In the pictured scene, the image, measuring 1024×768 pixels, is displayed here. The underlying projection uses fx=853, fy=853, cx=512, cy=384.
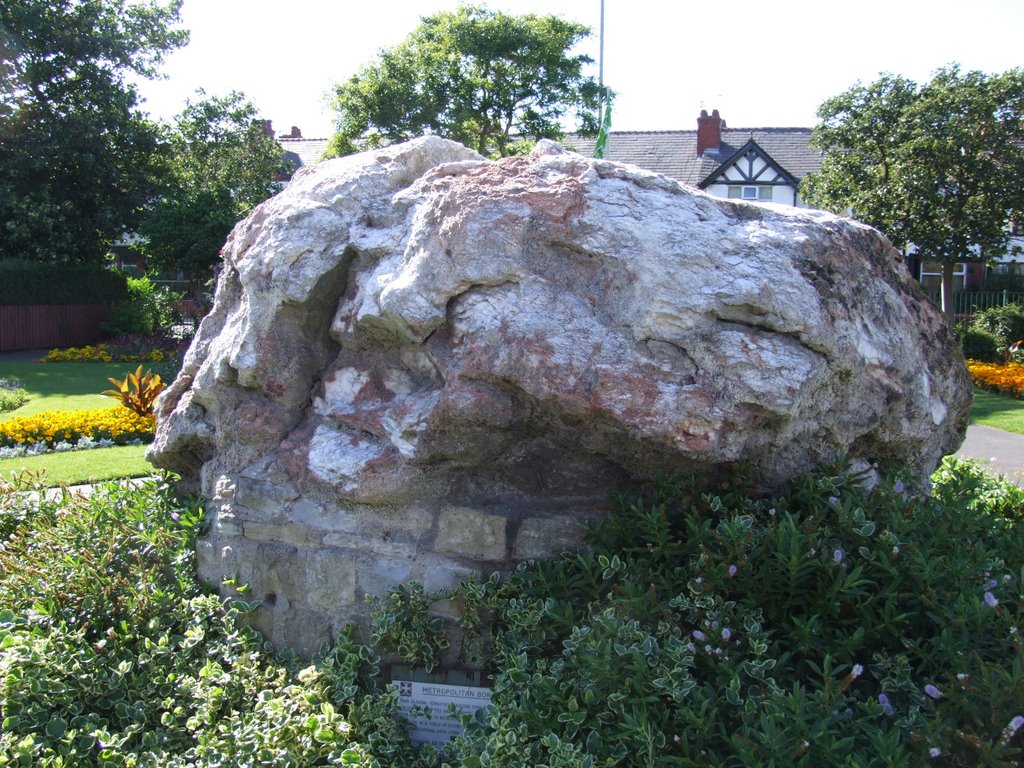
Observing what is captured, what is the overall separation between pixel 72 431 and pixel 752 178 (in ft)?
76.5

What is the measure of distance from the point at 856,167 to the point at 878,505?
16.5 meters

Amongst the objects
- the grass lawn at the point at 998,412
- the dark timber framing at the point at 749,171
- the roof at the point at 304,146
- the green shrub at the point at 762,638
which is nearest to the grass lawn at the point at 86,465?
the green shrub at the point at 762,638

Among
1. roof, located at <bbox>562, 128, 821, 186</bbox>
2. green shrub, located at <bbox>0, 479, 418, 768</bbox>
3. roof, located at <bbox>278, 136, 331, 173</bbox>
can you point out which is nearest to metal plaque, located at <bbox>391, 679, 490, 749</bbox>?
green shrub, located at <bbox>0, 479, 418, 768</bbox>

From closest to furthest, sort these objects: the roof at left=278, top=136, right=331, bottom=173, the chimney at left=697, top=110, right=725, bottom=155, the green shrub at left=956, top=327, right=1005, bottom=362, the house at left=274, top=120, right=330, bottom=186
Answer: the green shrub at left=956, top=327, right=1005, bottom=362 → the chimney at left=697, top=110, right=725, bottom=155 → the house at left=274, top=120, right=330, bottom=186 → the roof at left=278, top=136, right=331, bottom=173

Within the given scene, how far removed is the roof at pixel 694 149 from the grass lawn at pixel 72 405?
17.5 metres

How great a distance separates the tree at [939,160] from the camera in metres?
15.8

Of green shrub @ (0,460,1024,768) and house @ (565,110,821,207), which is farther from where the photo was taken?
house @ (565,110,821,207)

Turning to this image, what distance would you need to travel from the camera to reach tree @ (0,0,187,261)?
19.6 meters

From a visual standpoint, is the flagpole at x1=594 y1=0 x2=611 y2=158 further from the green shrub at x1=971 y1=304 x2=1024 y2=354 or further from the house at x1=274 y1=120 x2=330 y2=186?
the house at x1=274 y1=120 x2=330 y2=186

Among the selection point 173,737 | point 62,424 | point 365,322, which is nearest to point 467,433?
point 365,322

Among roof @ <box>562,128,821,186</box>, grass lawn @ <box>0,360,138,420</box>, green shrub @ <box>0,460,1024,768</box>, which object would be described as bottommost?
grass lawn @ <box>0,360,138,420</box>

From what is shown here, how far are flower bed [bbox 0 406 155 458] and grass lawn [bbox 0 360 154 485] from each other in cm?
33

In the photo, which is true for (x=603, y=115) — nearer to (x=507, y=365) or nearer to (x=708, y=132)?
(x=708, y=132)

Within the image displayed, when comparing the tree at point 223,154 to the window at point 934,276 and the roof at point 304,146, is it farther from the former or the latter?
the window at point 934,276
